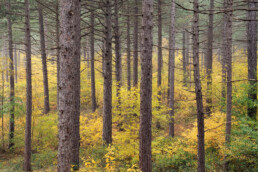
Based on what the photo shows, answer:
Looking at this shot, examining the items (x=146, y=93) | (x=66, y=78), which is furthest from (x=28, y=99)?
(x=146, y=93)

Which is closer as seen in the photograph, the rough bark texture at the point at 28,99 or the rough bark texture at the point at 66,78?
the rough bark texture at the point at 66,78

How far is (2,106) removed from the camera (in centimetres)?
1181

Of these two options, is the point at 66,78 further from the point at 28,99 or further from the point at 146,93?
the point at 28,99

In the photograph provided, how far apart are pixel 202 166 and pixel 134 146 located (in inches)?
138

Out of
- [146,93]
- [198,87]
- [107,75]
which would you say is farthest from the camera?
[107,75]

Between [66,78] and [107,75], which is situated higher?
[107,75]

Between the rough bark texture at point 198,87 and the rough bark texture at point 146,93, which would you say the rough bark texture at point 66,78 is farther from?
the rough bark texture at point 198,87

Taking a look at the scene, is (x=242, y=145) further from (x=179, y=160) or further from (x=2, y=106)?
(x=2, y=106)

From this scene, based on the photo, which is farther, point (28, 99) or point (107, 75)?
point (28, 99)

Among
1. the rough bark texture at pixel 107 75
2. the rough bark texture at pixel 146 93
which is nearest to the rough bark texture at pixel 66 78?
the rough bark texture at pixel 146 93

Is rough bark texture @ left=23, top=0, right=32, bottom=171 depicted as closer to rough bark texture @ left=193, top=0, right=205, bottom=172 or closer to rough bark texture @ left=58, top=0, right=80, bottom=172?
rough bark texture @ left=58, top=0, right=80, bottom=172

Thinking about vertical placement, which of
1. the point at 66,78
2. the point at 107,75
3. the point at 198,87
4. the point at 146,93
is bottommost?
the point at 146,93

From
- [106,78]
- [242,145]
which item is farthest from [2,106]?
[242,145]

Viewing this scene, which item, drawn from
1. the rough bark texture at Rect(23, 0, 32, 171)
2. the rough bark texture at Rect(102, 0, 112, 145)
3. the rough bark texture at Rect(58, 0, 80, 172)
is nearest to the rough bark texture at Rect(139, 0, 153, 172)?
the rough bark texture at Rect(58, 0, 80, 172)
